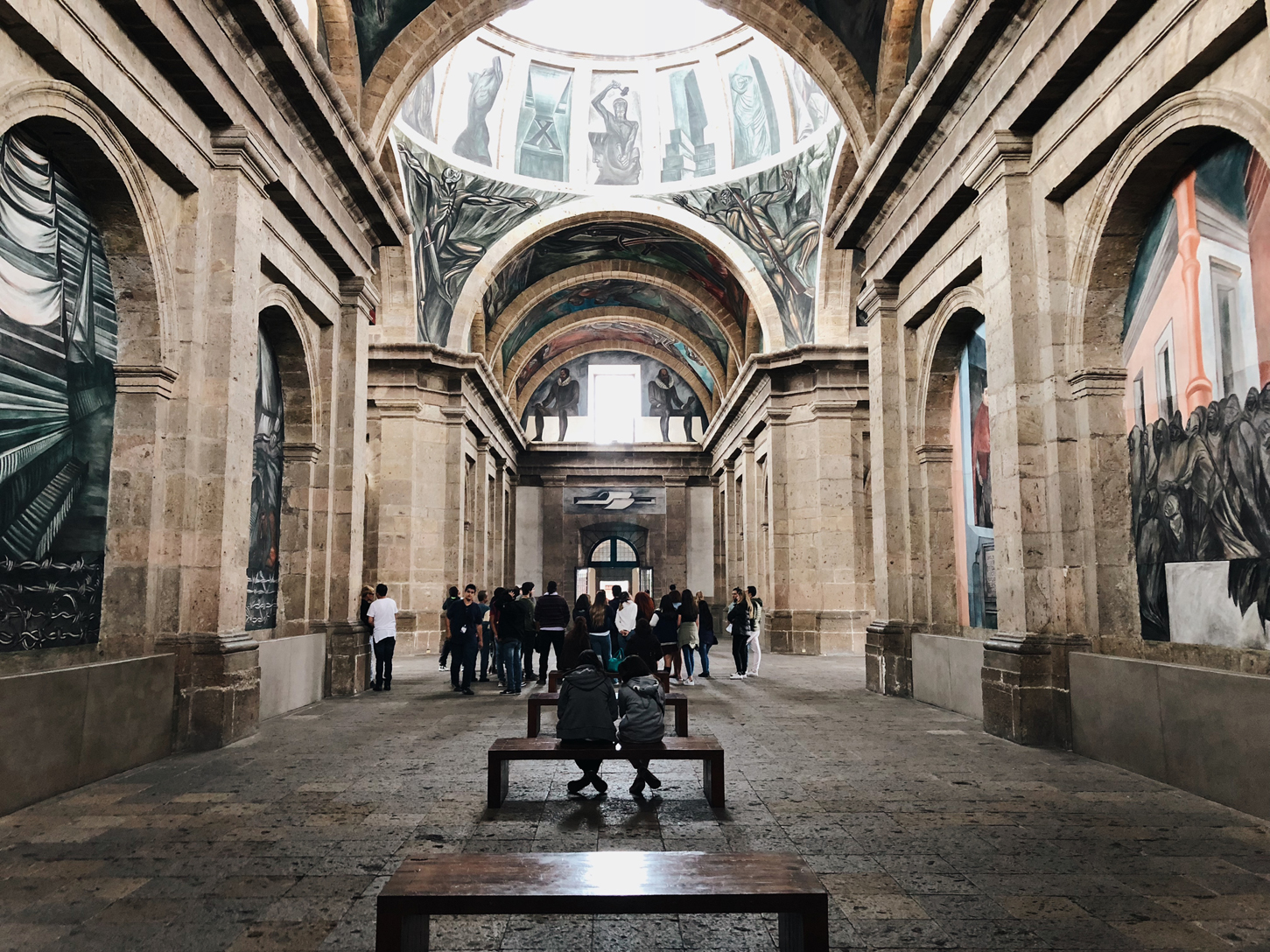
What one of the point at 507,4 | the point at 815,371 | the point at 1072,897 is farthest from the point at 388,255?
the point at 1072,897

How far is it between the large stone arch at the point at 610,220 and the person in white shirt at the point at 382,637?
9.76m

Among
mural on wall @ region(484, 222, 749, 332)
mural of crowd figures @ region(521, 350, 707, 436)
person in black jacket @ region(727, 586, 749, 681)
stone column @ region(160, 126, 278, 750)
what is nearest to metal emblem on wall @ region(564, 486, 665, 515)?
mural of crowd figures @ region(521, 350, 707, 436)

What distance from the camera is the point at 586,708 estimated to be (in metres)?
5.40

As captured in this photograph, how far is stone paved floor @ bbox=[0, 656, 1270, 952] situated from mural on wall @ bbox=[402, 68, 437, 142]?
48.4 feet

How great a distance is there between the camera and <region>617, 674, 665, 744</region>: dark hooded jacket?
5.38 metres

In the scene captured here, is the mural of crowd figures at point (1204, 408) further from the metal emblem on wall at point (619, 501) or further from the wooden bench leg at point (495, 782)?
the metal emblem on wall at point (619, 501)

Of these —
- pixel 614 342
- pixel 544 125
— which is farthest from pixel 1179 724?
pixel 614 342

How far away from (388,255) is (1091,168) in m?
14.8

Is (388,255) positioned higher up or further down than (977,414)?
higher up

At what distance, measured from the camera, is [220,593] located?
7.69 m

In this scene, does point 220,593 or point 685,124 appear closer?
point 220,593

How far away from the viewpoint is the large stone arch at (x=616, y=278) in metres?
25.4

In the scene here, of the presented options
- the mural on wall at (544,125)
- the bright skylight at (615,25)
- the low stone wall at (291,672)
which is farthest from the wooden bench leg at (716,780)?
the bright skylight at (615,25)

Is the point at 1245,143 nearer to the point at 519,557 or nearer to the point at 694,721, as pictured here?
the point at 694,721
